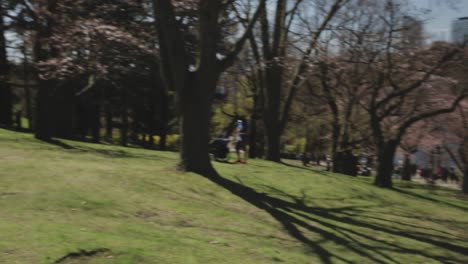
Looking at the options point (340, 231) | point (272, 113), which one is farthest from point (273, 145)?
point (340, 231)

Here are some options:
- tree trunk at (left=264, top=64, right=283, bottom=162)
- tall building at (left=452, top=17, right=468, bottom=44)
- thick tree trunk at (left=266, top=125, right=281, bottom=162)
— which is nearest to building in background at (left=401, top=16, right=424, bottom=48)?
tall building at (left=452, top=17, right=468, bottom=44)

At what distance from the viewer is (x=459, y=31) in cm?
1568

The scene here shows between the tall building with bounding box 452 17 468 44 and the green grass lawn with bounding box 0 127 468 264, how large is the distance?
5.81 m

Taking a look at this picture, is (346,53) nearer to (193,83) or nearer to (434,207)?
(434,207)

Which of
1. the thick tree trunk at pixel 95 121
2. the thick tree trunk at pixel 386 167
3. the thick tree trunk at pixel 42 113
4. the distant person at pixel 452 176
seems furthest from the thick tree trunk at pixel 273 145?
the distant person at pixel 452 176

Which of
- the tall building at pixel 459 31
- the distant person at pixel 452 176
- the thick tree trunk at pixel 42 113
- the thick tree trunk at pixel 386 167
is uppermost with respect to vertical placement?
the tall building at pixel 459 31

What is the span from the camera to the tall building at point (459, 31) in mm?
15328

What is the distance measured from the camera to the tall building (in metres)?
15.3

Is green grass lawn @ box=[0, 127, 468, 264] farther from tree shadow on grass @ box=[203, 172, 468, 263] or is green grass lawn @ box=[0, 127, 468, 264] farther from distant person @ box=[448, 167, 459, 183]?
distant person @ box=[448, 167, 459, 183]

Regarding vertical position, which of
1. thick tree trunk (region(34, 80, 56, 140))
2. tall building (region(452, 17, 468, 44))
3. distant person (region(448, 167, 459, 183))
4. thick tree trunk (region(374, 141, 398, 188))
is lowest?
distant person (region(448, 167, 459, 183))

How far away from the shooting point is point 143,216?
301 inches

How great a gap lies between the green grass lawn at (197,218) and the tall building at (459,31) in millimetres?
5807

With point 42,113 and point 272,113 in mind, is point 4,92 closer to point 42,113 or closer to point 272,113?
point 42,113

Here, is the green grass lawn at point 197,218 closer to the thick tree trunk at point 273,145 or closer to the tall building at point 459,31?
the thick tree trunk at point 273,145
